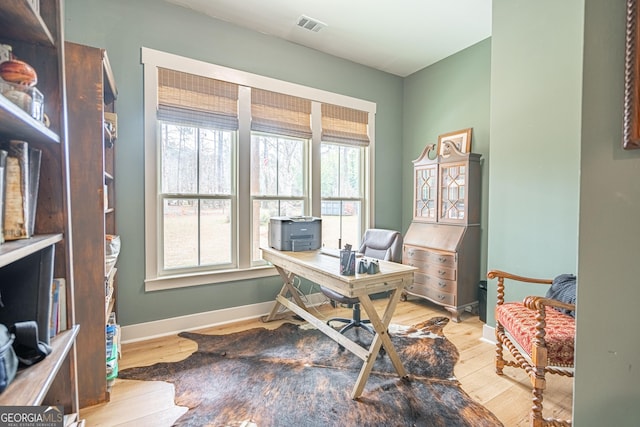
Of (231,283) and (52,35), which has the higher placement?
(52,35)

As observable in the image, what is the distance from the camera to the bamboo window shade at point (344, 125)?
3546mm

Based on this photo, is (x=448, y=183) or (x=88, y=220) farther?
(x=448, y=183)

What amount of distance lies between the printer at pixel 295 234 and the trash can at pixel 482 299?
1886mm

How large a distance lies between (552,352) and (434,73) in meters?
3.42

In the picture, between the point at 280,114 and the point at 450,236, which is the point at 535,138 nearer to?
the point at 450,236

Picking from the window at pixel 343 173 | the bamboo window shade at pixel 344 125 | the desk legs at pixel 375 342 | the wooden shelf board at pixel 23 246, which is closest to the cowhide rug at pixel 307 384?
the desk legs at pixel 375 342

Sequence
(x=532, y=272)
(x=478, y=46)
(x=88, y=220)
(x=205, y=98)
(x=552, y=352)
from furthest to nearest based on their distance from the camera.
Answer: (x=478, y=46)
(x=205, y=98)
(x=532, y=272)
(x=88, y=220)
(x=552, y=352)

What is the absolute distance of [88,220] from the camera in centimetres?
174

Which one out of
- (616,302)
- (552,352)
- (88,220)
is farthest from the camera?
(88,220)

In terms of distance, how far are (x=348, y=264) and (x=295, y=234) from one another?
92 cm

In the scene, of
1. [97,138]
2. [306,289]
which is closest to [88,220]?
[97,138]

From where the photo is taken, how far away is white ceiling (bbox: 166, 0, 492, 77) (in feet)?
8.73

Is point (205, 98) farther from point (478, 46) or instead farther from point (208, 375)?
point (478, 46)

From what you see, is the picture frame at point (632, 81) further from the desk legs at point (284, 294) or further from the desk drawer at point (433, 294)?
the desk legs at point (284, 294)
